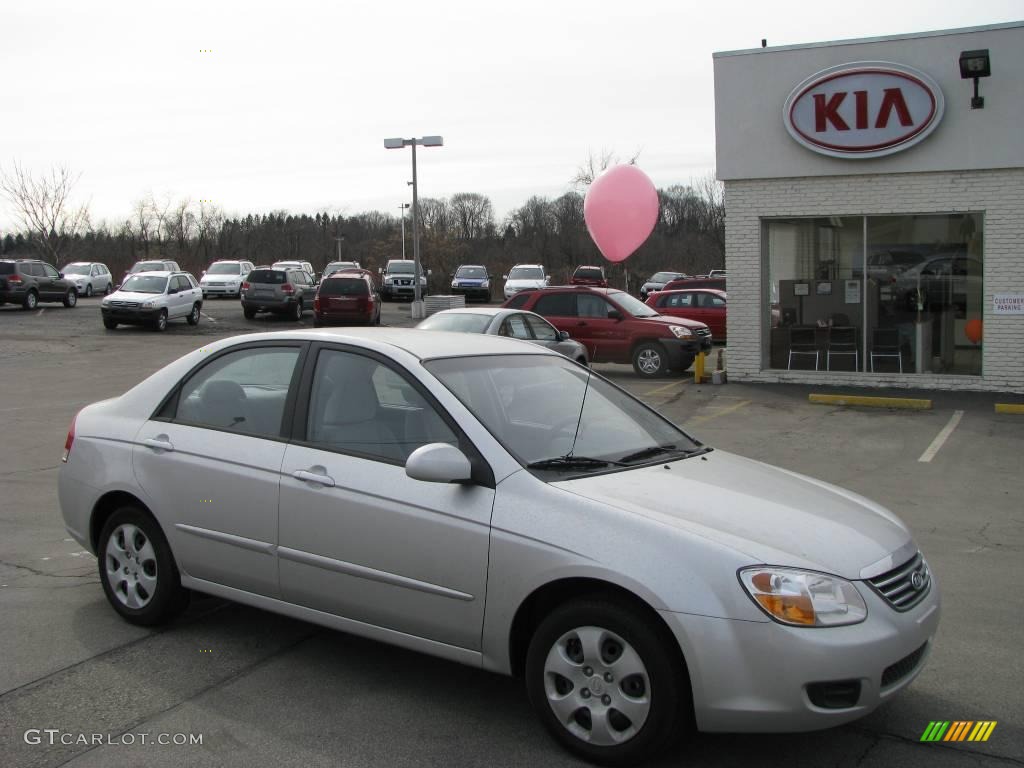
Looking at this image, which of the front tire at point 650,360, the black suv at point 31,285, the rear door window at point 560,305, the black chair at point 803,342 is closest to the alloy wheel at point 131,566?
the black chair at point 803,342

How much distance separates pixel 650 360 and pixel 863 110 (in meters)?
5.72

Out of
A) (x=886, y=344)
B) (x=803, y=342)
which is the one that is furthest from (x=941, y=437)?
(x=803, y=342)

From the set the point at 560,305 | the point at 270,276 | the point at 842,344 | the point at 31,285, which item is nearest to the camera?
the point at 842,344

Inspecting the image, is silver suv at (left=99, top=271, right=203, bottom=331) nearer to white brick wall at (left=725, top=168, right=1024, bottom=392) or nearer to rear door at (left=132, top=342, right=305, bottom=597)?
white brick wall at (left=725, top=168, right=1024, bottom=392)

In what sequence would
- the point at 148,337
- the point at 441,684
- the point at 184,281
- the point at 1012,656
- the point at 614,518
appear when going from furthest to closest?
the point at 184,281
the point at 148,337
the point at 1012,656
the point at 441,684
the point at 614,518

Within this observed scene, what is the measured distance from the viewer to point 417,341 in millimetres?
4859

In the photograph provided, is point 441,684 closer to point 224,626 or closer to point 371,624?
point 371,624

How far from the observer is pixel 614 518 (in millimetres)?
3740

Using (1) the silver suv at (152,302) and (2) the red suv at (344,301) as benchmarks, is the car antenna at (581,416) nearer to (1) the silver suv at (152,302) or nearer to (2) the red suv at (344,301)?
(2) the red suv at (344,301)

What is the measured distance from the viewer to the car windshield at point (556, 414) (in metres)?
4.33

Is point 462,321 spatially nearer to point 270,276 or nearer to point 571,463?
point 571,463

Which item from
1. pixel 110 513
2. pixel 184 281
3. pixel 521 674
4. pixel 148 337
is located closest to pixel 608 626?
pixel 521 674

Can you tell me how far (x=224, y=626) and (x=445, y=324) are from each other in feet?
30.5

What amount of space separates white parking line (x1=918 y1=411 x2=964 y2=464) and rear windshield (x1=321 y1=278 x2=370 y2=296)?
19201mm
